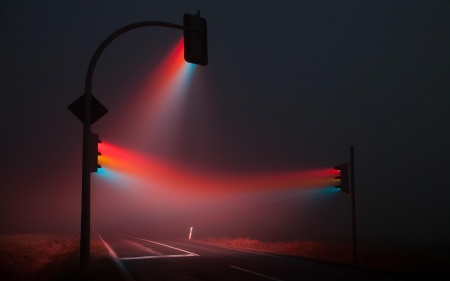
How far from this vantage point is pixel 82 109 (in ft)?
30.7

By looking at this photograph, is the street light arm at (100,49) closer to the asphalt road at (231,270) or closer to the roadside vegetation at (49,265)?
the roadside vegetation at (49,265)

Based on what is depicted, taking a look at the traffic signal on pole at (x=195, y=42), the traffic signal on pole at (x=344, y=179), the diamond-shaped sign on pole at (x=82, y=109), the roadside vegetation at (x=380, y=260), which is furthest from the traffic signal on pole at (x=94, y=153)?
the traffic signal on pole at (x=344, y=179)

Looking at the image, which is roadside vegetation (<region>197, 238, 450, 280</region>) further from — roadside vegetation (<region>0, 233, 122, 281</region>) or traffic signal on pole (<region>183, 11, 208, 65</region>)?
traffic signal on pole (<region>183, 11, 208, 65</region>)

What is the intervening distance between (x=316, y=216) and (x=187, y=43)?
196 ft

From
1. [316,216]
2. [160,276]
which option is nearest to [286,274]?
[160,276]

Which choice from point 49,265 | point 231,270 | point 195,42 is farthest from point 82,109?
point 49,265

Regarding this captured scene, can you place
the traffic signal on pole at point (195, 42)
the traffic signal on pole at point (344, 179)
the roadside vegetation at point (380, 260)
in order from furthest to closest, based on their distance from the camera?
the traffic signal on pole at point (344, 179) → the roadside vegetation at point (380, 260) → the traffic signal on pole at point (195, 42)

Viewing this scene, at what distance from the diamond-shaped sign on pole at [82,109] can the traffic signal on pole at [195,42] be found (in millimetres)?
2467

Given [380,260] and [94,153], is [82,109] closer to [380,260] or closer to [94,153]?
[94,153]

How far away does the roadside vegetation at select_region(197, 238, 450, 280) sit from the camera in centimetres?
1280

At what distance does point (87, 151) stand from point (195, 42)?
11.7ft

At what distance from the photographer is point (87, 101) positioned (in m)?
9.32

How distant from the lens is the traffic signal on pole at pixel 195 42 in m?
8.96

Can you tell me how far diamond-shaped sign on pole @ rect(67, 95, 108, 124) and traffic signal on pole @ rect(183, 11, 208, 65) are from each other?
97.1 inches
